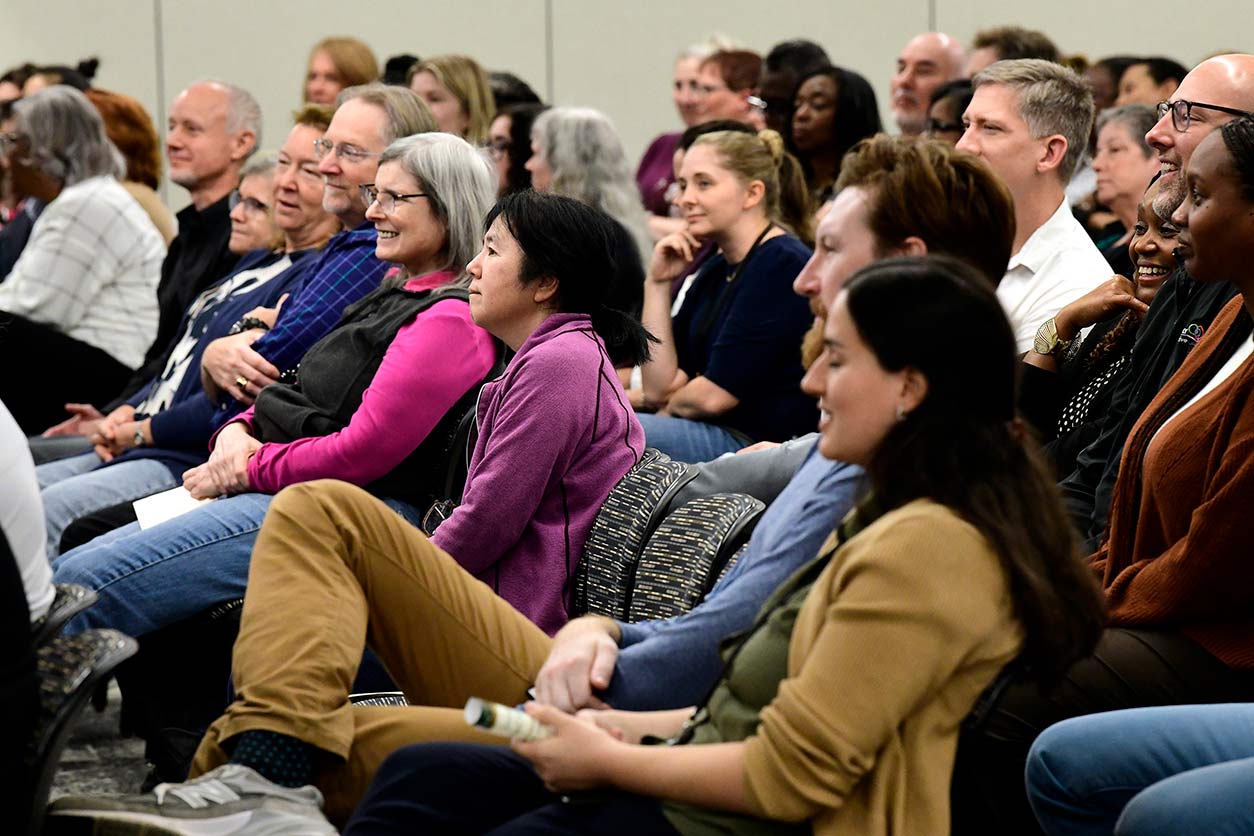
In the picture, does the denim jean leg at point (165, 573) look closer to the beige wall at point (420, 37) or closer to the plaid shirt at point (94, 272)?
the plaid shirt at point (94, 272)

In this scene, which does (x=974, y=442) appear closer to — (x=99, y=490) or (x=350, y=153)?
(x=350, y=153)

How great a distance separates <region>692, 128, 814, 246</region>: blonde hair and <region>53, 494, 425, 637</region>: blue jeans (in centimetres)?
161

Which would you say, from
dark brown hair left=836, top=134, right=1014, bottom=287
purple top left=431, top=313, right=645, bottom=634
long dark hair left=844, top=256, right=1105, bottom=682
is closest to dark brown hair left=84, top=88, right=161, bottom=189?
purple top left=431, top=313, right=645, bottom=634

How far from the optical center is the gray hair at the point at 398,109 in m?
3.66

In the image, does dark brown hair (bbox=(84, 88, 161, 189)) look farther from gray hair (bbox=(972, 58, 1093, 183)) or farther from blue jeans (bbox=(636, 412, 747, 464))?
gray hair (bbox=(972, 58, 1093, 183))

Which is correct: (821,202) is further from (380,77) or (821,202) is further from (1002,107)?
(380,77)

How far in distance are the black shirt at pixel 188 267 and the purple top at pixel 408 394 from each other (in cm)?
170

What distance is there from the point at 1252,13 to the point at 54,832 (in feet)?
21.7

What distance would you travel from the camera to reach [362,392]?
3115 millimetres

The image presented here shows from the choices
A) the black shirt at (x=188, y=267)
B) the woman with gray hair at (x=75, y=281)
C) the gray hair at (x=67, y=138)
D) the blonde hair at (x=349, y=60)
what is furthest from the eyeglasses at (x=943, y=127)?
the blonde hair at (x=349, y=60)

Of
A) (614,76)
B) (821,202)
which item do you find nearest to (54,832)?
(821,202)

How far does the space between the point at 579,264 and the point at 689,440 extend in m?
1.05

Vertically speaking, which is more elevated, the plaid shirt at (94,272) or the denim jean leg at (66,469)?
the plaid shirt at (94,272)

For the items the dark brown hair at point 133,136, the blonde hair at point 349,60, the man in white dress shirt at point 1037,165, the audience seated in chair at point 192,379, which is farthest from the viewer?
the blonde hair at point 349,60
